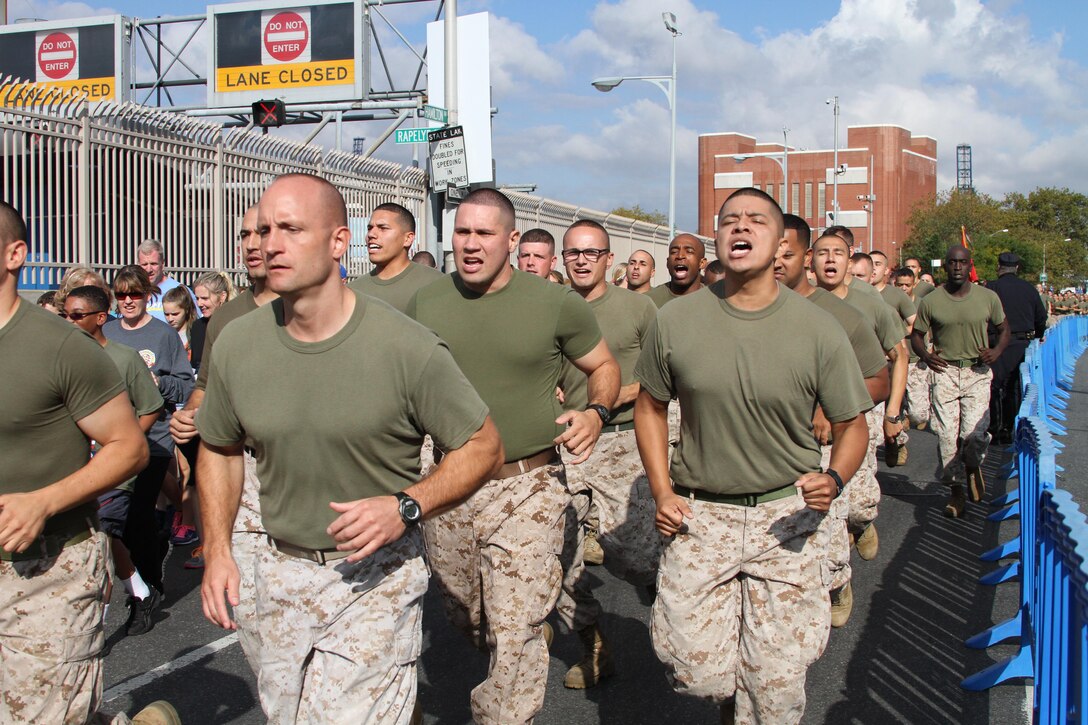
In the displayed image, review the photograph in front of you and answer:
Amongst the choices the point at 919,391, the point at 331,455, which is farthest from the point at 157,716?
the point at 919,391

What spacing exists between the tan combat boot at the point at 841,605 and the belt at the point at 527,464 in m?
2.71

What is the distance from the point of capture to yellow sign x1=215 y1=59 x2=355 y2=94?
1119 inches

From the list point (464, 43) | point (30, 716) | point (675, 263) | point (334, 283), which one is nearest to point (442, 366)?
point (334, 283)

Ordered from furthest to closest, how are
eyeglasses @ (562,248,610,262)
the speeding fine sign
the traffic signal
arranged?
the speeding fine sign < the traffic signal < eyeglasses @ (562,248,610,262)

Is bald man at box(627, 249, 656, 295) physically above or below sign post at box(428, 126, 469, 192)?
below

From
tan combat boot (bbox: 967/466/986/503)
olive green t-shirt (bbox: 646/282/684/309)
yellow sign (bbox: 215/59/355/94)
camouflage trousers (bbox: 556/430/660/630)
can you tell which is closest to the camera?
camouflage trousers (bbox: 556/430/660/630)

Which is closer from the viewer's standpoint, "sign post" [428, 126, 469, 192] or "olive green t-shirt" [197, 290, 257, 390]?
"olive green t-shirt" [197, 290, 257, 390]

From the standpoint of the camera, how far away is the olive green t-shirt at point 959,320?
34.7 feet

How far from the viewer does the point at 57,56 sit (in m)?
33.8

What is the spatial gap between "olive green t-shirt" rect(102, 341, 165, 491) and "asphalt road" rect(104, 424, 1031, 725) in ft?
3.60

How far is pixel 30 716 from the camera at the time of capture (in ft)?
11.7

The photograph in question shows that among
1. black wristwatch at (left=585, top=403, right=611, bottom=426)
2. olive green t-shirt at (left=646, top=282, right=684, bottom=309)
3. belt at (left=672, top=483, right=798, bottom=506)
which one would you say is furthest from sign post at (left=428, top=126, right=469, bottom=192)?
belt at (left=672, top=483, right=798, bottom=506)

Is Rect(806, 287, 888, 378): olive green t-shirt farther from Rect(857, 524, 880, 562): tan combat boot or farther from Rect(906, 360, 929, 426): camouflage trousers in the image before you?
Rect(906, 360, 929, 426): camouflage trousers

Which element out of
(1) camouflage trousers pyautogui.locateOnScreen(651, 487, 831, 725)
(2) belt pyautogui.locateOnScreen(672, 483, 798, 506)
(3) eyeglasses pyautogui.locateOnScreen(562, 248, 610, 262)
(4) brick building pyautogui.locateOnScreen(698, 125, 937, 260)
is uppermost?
(4) brick building pyautogui.locateOnScreen(698, 125, 937, 260)
